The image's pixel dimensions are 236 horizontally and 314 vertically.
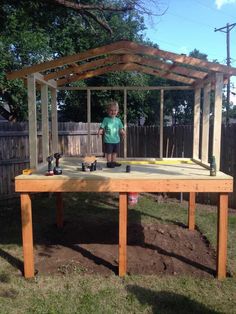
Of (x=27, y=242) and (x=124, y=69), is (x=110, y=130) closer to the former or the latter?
(x=124, y=69)

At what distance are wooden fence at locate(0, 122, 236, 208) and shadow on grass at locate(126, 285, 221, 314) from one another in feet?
11.3

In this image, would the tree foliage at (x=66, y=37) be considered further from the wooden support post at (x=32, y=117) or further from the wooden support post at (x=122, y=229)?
the wooden support post at (x=122, y=229)

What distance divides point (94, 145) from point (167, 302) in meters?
8.36

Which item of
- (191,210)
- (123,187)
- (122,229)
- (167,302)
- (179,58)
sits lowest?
(167,302)

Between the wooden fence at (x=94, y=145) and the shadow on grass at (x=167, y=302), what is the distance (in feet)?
11.3

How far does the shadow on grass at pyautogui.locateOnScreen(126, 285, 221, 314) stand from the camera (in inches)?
164

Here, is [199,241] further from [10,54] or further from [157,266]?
[10,54]

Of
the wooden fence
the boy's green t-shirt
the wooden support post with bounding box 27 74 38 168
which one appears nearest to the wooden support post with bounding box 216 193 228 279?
the boy's green t-shirt

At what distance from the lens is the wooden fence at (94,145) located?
899 centimetres

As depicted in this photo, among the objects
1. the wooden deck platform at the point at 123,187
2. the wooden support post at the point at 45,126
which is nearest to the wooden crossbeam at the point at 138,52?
the wooden support post at the point at 45,126

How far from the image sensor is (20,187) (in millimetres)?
5020

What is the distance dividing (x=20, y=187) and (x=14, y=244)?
67.0 inches

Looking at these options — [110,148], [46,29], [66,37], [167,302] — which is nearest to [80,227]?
[110,148]

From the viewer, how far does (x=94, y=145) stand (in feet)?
40.7
